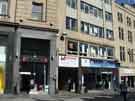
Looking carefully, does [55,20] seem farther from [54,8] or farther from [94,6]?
[94,6]

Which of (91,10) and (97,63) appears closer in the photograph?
(97,63)

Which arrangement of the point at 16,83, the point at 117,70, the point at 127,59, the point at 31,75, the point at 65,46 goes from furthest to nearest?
the point at 127,59 → the point at 117,70 → the point at 65,46 → the point at 31,75 → the point at 16,83

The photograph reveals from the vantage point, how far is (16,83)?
31031 millimetres

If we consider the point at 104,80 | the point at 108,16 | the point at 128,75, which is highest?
the point at 108,16

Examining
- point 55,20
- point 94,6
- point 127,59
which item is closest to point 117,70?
point 127,59

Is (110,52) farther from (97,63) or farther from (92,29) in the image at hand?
(92,29)

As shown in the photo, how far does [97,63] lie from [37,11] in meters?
14.1

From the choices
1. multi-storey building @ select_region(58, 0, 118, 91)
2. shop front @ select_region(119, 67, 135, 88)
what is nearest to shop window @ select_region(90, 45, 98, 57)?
multi-storey building @ select_region(58, 0, 118, 91)

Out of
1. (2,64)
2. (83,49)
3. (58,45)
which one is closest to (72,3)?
(83,49)

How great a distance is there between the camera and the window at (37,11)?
34.1 metres

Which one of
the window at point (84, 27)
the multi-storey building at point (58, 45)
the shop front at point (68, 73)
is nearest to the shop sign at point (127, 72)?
the multi-storey building at point (58, 45)

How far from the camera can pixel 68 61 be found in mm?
37625

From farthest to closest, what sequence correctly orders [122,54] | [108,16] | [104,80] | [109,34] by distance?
[122,54] < [108,16] < [109,34] < [104,80]

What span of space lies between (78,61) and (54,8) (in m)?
8.27
